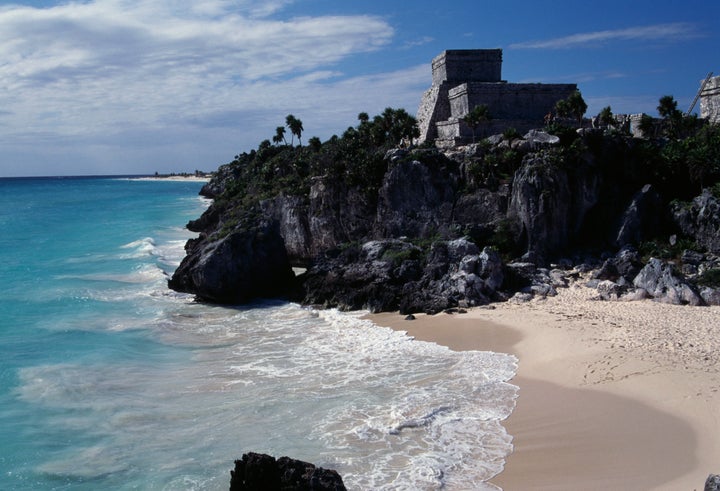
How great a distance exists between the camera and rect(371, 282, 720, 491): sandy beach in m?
9.44

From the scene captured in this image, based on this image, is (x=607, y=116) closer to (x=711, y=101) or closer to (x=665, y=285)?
(x=711, y=101)

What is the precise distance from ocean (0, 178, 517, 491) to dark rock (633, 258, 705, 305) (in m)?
7.34

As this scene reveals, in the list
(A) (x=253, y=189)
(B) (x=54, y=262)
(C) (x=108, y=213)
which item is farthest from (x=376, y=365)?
(C) (x=108, y=213)

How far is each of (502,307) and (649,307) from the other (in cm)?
446

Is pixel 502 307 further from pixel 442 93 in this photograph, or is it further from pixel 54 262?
pixel 54 262

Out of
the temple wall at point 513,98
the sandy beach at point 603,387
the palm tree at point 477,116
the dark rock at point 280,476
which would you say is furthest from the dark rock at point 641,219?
the dark rock at point 280,476

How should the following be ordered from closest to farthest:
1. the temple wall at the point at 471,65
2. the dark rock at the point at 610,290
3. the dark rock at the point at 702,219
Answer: the dark rock at the point at 610,290 → the dark rock at the point at 702,219 → the temple wall at the point at 471,65

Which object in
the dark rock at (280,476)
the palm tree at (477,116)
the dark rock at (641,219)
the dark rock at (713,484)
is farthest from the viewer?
the palm tree at (477,116)

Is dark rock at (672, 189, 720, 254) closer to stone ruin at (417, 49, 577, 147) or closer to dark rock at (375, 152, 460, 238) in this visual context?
dark rock at (375, 152, 460, 238)

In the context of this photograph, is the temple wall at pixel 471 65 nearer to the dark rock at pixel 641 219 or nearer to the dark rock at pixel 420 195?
the dark rock at pixel 420 195

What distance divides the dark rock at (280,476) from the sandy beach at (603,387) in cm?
311

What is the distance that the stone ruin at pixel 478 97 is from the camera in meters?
32.5

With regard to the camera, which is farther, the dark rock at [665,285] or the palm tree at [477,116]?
the palm tree at [477,116]

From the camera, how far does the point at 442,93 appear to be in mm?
35031
